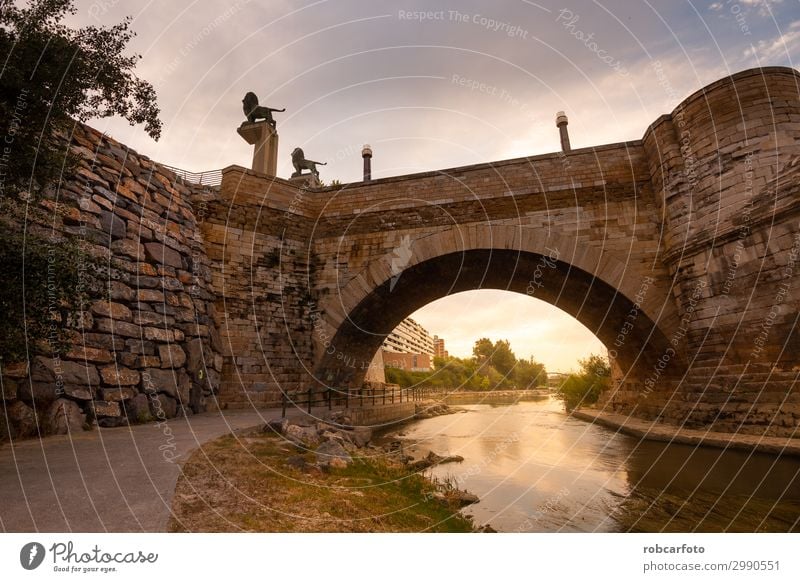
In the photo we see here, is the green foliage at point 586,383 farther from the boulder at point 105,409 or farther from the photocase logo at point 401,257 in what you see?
the boulder at point 105,409

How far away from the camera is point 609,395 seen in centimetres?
1356

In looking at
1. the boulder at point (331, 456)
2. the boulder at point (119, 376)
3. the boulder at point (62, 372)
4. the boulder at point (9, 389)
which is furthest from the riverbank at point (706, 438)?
the boulder at point (9, 389)

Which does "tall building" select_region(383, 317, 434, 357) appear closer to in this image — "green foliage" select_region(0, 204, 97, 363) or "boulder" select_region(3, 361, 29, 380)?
"boulder" select_region(3, 361, 29, 380)

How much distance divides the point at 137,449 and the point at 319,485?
254 cm

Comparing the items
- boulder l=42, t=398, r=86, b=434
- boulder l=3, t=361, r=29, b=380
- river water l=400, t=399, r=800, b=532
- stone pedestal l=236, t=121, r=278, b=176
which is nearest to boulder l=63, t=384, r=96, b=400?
boulder l=42, t=398, r=86, b=434

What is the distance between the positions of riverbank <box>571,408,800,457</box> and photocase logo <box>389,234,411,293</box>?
7.64m

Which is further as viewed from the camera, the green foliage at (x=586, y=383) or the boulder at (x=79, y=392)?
the green foliage at (x=586, y=383)

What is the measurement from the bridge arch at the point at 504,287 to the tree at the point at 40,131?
306 inches

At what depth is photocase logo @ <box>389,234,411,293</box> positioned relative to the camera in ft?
37.0

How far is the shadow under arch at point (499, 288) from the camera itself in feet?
32.8

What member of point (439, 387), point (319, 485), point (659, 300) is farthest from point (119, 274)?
point (439, 387)

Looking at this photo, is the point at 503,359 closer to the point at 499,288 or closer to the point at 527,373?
the point at 527,373

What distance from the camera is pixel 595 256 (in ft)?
31.9
